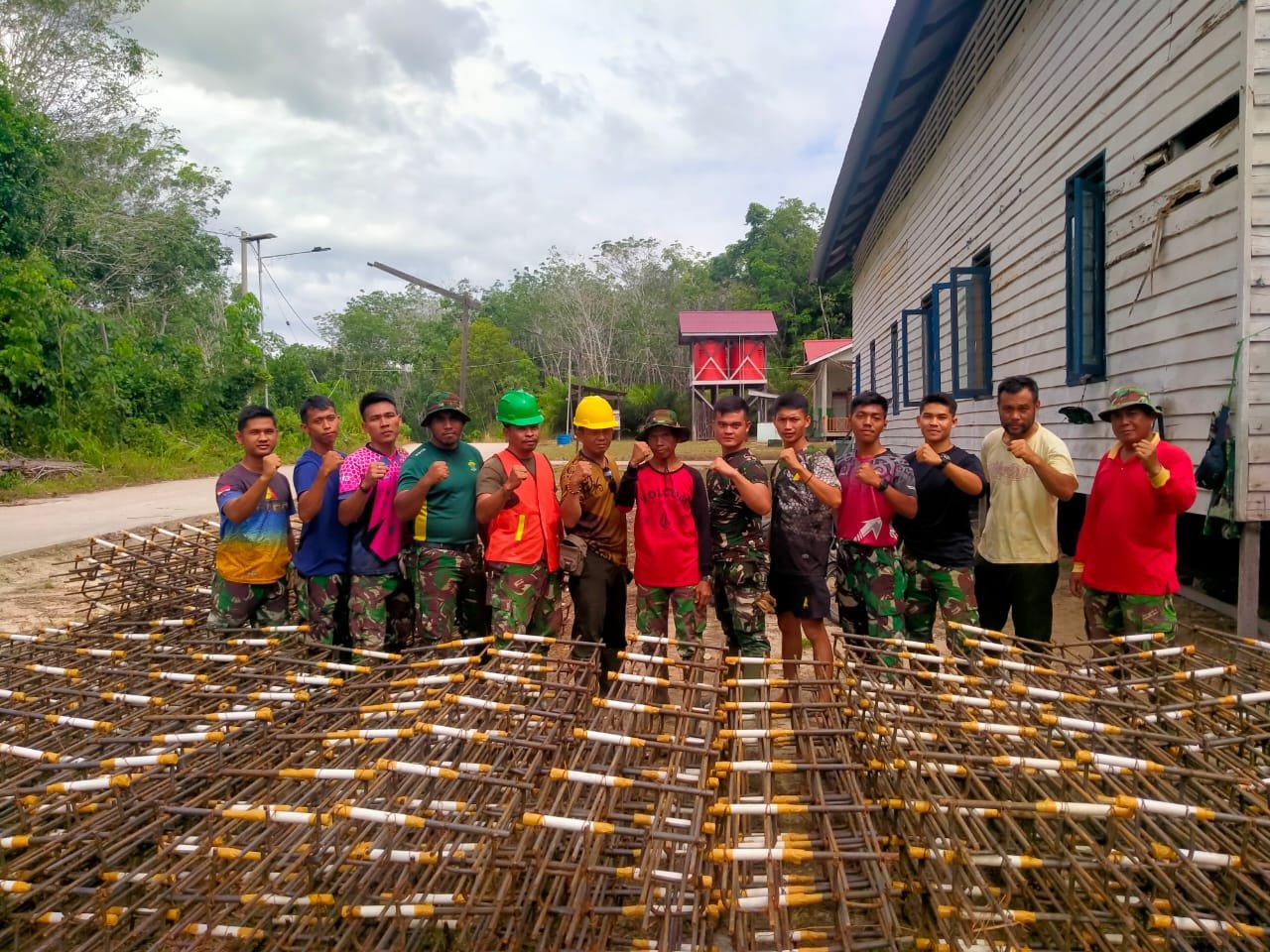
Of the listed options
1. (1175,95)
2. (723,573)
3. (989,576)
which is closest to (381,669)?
(723,573)

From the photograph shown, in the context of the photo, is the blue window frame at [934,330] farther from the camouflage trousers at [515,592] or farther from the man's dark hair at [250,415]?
the man's dark hair at [250,415]

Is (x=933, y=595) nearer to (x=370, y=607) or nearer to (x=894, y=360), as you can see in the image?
(x=370, y=607)

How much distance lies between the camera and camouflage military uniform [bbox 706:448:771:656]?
3609mm

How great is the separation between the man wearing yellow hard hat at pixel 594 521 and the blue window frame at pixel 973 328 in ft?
18.6

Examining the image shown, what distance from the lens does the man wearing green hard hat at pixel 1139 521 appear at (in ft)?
10.5

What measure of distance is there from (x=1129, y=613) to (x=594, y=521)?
7.47 feet

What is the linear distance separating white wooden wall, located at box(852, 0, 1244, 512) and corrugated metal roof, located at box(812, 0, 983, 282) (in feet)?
2.01

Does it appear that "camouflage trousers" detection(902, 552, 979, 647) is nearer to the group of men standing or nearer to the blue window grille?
the group of men standing

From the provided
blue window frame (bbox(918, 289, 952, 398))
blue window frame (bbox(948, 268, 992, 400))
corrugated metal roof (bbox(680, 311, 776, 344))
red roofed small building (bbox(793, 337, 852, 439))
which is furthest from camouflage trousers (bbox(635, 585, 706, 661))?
corrugated metal roof (bbox(680, 311, 776, 344))

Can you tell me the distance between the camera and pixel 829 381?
91.0ft

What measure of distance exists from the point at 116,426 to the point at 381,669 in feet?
51.6

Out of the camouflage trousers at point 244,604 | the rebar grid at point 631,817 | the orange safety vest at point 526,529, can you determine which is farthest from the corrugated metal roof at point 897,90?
the camouflage trousers at point 244,604

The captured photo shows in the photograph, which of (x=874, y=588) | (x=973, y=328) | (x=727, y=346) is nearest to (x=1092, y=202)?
(x=973, y=328)

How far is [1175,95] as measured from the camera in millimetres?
4707
